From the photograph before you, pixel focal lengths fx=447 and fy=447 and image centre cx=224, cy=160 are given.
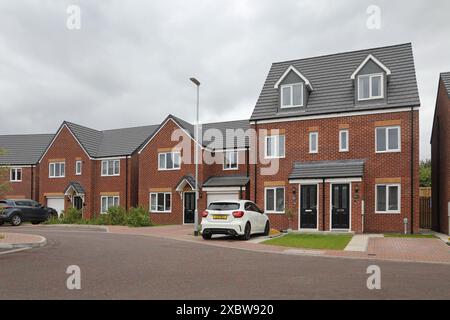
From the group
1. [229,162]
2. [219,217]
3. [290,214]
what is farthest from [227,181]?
[219,217]

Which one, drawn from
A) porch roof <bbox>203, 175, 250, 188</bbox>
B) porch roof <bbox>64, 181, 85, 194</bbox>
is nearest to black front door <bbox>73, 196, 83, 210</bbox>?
porch roof <bbox>64, 181, 85, 194</bbox>

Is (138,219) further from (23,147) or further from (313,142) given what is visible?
(23,147)

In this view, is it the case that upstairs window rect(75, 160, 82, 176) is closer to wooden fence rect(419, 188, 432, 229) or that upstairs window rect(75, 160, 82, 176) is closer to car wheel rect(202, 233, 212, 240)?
car wheel rect(202, 233, 212, 240)

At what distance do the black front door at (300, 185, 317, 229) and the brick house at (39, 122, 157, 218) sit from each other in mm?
17141

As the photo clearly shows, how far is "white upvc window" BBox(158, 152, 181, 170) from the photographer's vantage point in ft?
107

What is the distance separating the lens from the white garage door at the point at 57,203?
3907cm

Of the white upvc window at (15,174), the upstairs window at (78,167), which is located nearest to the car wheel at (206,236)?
the upstairs window at (78,167)

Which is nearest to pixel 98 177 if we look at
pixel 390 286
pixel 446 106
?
pixel 446 106

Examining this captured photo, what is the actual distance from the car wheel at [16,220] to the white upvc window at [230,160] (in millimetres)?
14425

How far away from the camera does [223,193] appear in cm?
→ 3023

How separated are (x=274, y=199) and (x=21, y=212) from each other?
1722 cm

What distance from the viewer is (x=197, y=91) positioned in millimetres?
22359

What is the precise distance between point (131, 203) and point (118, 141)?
634 cm
